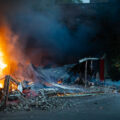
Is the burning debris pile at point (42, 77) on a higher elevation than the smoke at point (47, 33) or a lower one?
lower

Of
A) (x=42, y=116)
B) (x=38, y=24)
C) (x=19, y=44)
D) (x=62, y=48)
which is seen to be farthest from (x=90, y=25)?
(x=42, y=116)

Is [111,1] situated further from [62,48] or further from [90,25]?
[62,48]

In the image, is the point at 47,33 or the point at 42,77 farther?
the point at 47,33

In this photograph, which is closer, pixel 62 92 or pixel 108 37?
pixel 62 92

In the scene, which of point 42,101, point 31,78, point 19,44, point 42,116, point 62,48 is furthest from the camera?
point 62,48

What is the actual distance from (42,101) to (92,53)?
31.1ft

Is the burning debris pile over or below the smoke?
below

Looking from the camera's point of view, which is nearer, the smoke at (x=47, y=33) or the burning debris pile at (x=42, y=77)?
the burning debris pile at (x=42, y=77)

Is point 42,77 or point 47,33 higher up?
point 47,33

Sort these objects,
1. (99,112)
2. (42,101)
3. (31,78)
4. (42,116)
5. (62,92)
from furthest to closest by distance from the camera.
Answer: (31,78), (62,92), (42,101), (99,112), (42,116)

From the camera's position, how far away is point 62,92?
8.92 meters

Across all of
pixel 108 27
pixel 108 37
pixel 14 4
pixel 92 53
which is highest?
pixel 14 4

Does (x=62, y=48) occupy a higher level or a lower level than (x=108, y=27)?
lower

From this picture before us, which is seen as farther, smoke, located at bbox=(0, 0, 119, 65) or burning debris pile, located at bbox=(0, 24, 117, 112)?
smoke, located at bbox=(0, 0, 119, 65)
